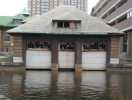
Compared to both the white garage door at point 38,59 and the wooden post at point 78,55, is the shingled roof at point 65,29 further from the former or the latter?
the white garage door at point 38,59

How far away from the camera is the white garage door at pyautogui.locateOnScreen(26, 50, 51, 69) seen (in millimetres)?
49312

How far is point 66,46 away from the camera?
5000cm

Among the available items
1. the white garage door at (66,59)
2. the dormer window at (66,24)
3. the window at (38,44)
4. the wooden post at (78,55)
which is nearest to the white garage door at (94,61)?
the wooden post at (78,55)

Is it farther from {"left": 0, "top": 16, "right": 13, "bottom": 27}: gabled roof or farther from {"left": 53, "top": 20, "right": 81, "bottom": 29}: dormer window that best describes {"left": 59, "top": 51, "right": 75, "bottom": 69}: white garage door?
{"left": 0, "top": 16, "right": 13, "bottom": 27}: gabled roof

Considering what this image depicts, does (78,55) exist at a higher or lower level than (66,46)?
lower

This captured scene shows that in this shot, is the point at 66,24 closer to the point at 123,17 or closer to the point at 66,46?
the point at 66,46

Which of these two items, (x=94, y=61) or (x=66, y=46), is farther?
(x=66, y=46)

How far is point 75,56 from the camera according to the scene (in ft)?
162

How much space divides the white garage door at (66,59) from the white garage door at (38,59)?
5.15 feet

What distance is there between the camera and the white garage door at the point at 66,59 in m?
49.4

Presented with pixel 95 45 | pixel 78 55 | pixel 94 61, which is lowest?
pixel 94 61

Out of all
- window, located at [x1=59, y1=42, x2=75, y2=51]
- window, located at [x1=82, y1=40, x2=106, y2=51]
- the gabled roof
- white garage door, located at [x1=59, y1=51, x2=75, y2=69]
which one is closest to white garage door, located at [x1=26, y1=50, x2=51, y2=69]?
white garage door, located at [x1=59, y1=51, x2=75, y2=69]

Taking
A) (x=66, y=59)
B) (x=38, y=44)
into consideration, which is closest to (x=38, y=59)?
(x=38, y=44)

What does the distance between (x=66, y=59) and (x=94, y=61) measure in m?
3.65
